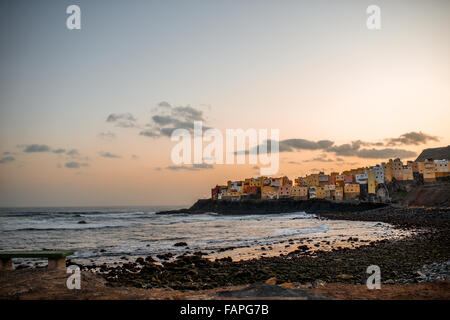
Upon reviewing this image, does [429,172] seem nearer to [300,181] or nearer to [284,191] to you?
[300,181]

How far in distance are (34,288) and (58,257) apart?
97.2 inches

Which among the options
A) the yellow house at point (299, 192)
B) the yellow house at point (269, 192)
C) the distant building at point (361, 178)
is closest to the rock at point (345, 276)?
the distant building at point (361, 178)

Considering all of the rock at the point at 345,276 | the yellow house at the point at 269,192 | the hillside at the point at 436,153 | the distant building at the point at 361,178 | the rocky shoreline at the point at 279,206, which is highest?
the hillside at the point at 436,153

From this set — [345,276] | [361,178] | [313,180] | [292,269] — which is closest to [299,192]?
[313,180]

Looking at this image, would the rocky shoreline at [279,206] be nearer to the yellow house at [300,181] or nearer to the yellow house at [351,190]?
the yellow house at [351,190]

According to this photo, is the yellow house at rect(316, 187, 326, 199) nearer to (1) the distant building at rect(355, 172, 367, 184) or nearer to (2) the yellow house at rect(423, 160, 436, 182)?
(1) the distant building at rect(355, 172, 367, 184)

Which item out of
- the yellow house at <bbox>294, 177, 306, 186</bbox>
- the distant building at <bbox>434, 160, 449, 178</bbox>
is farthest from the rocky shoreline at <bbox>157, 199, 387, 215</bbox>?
the distant building at <bbox>434, 160, 449, 178</bbox>

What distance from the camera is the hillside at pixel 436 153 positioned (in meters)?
117

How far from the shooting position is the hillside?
117m

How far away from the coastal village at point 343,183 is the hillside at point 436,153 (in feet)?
169

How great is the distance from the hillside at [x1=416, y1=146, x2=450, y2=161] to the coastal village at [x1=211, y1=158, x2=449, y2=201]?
51.6 metres
